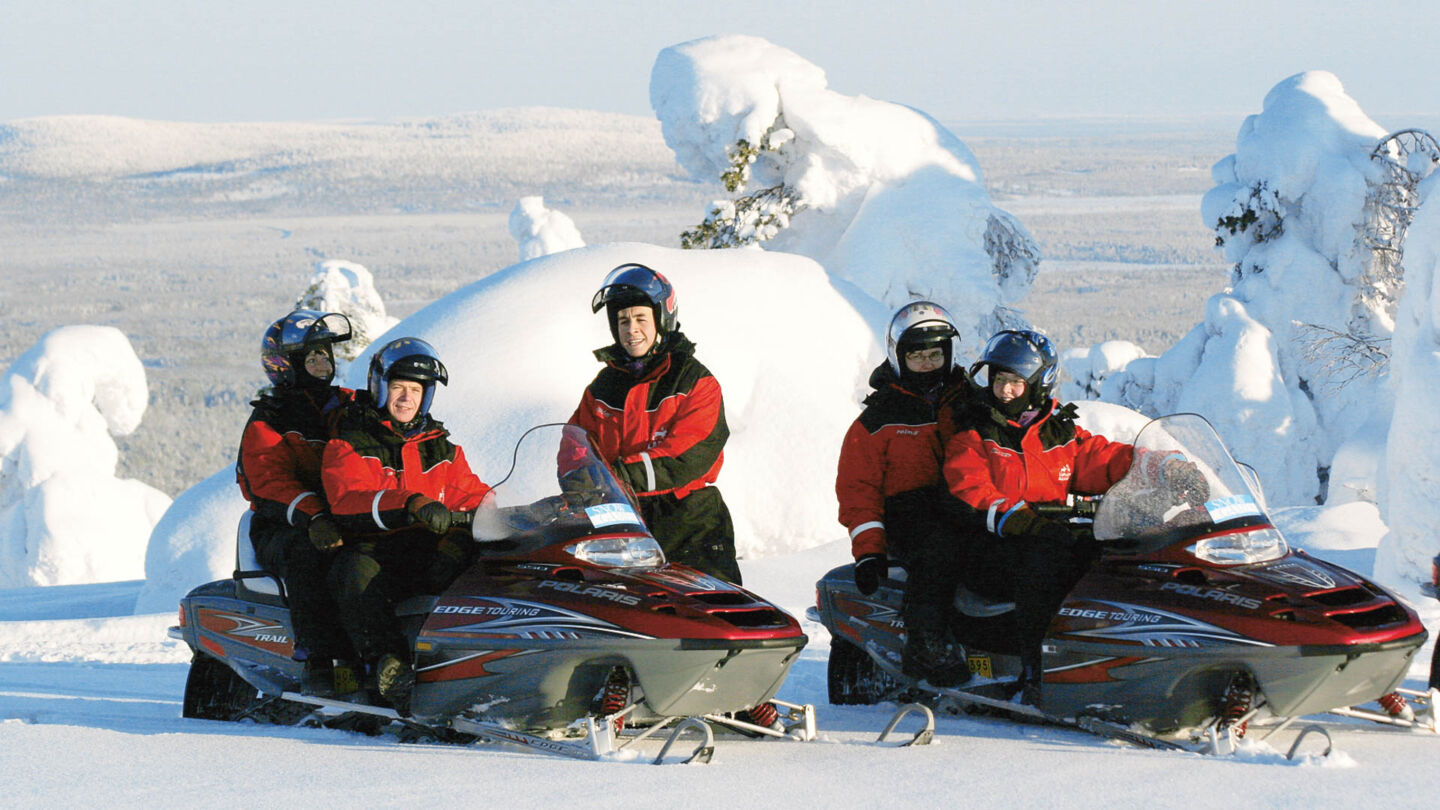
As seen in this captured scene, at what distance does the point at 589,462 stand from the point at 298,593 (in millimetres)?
1219

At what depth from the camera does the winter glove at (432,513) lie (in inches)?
191

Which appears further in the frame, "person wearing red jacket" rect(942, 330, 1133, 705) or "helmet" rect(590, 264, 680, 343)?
"helmet" rect(590, 264, 680, 343)

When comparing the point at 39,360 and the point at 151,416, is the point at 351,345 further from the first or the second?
the point at 151,416

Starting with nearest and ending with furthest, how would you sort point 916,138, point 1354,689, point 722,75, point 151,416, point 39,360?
point 1354,689 < point 722,75 < point 916,138 < point 39,360 < point 151,416

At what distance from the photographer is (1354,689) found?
14.5 ft

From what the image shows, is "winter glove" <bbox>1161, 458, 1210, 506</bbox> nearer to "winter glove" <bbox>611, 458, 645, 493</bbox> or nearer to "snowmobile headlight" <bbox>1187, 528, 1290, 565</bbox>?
"snowmobile headlight" <bbox>1187, 528, 1290, 565</bbox>

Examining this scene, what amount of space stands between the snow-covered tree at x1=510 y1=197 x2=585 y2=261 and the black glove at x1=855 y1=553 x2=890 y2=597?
27.4m

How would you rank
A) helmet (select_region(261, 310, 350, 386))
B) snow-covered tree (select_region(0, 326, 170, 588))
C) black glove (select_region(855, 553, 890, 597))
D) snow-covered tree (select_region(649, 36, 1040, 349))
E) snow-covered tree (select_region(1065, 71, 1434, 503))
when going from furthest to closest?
1. snow-covered tree (select_region(0, 326, 170, 588))
2. snow-covered tree (select_region(1065, 71, 1434, 503))
3. snow-covered tree (select_region(649, 36, 1040, 349))
4. helmet (select_region(261, 310, 350, 386))
5. black glove (select_region(855, 553, 890, 597))

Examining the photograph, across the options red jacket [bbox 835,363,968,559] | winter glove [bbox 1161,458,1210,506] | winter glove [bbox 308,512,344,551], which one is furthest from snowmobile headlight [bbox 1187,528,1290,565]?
winter glove [bbox 308,512,344,551]

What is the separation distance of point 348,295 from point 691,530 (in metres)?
27.2

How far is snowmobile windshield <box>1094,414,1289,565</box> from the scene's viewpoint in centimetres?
Result: 471

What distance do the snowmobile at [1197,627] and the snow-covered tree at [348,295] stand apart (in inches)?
979

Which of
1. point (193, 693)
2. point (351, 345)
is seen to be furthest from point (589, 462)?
point (351, 345)

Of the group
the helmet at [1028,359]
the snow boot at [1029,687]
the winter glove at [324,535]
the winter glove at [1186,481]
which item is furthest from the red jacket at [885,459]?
the winter glove at [324,535]
